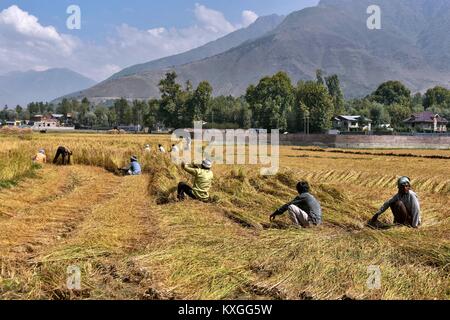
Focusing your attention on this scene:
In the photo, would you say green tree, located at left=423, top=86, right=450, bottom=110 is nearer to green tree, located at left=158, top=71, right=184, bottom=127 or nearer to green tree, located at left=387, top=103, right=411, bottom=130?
green tree, located at left=387, top=103, right=411, bottom=130

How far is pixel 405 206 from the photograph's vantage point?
980cm

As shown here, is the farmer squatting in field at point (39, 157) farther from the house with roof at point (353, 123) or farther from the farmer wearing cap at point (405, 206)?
the house with roof at point (353, 123)

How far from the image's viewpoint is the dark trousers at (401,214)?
32.0 ft

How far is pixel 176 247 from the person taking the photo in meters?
7.73

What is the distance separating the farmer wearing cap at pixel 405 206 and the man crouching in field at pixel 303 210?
1.21 metres

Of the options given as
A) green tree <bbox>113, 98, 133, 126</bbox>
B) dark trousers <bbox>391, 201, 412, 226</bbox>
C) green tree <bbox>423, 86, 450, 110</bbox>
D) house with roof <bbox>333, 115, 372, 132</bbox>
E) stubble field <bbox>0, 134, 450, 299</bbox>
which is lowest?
stubble field <bbox>0, 134, 450, 299</bbox>

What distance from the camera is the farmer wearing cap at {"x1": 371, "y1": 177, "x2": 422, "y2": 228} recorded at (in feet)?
31.6

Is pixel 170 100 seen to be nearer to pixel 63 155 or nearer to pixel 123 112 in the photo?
pixel 123 112

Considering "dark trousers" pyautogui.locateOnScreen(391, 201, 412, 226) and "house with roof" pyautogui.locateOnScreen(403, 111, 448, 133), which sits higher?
"house with roof" pyautogui.locateOnScreen(403, 111, 448, 133)

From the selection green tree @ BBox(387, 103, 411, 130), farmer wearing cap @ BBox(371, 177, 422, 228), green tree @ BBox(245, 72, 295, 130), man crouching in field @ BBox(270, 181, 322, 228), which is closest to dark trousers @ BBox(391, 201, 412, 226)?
farmer wearing cap @ BBox(371, 177, 422, 228)

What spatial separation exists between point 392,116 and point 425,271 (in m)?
114

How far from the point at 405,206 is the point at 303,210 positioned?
6.83 feet

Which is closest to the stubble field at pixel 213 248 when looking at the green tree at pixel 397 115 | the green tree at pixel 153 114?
the green tree at pixel 153 114
